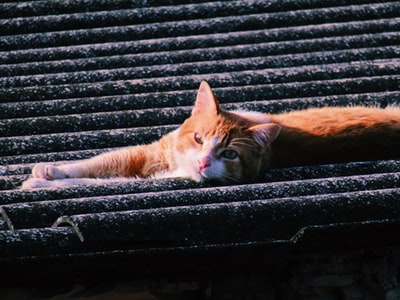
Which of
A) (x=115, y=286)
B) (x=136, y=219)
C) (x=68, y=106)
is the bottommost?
(x=115, y=286)

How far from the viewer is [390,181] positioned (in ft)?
12.7

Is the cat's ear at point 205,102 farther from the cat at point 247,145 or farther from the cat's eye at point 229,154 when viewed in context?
the cat's eye at point 229,154

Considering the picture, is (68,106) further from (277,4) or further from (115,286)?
(277,4)

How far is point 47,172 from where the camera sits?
4.17m

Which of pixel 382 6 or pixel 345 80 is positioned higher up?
pixel 382 6

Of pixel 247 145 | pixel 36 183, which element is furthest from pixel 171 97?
pixel 36 183

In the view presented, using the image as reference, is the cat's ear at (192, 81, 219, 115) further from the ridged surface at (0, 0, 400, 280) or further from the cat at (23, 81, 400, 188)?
the ridged surface at (0, 0, 400, 280)

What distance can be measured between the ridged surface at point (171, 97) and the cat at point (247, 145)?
113 millimetres

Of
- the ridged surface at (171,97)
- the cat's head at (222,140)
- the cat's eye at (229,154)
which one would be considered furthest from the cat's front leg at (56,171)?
the cat's eye at (229,154)

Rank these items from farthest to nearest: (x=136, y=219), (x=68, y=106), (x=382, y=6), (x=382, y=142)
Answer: (x=382, y=6), (x=68, y=106), (x=382, y=142), (x=136, y=219)

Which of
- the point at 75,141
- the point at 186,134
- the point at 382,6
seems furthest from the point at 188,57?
the point at 382,6

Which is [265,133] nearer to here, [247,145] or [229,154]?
[247,145]

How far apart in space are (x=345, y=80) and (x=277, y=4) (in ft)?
4.06

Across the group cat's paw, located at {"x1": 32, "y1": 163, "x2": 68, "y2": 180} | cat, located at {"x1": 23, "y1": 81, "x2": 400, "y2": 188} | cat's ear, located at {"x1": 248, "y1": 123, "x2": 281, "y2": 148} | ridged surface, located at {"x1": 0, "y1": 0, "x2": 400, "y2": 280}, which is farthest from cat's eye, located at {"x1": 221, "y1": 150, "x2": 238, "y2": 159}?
cat's paw, located at {"x1": 32, "y1": 163, "x2": 68, "y2": 180}
